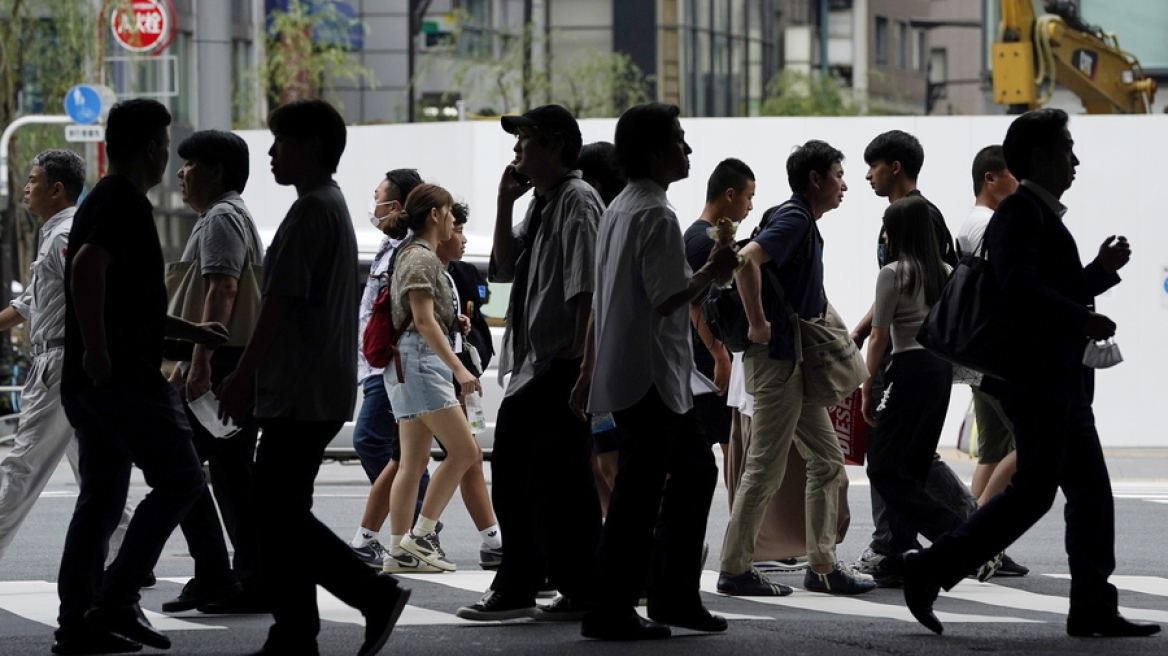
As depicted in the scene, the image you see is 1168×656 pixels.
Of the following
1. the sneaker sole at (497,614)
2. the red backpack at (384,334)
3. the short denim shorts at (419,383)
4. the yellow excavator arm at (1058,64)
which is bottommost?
the sneaker sole at (497,614)

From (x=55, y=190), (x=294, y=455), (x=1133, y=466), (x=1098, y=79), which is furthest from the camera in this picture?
(x=1098, y=79)

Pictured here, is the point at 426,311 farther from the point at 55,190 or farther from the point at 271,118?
the point at 271,118

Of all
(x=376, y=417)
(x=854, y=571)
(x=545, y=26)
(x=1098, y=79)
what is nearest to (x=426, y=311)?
(x=376, y=417)

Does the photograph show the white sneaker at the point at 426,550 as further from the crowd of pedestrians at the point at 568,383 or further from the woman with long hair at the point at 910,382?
the woman with long hair at the point at 910,382

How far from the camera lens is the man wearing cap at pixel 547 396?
662 cm

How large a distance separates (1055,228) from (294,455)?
104 inches

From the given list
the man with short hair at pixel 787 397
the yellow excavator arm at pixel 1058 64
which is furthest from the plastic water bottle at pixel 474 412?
the yellow excavator arm at pixel 1058 64

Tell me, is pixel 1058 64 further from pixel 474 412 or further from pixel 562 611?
pixel 562 611

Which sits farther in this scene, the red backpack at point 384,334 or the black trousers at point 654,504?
the red backpack at point 384,334

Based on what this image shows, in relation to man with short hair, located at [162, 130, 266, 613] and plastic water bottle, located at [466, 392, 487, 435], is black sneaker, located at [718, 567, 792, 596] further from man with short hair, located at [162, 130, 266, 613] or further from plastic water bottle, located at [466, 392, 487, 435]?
man with short hair, located at [162, 130, 266, 613]

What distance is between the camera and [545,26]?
2298 inches

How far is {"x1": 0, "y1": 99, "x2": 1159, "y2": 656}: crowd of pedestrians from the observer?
583 centimetres

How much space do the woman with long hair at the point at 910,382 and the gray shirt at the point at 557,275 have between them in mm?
1765

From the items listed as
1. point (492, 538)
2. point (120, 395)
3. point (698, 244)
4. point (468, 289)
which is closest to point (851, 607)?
point (698, 244)
